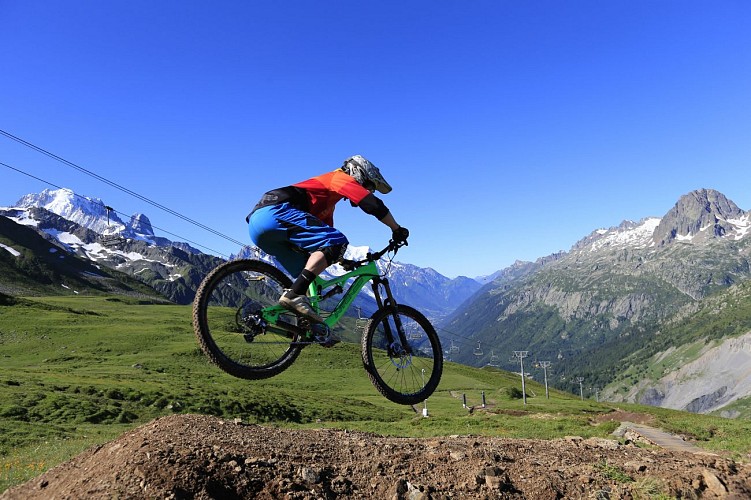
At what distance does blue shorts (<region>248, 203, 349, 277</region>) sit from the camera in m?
7.83

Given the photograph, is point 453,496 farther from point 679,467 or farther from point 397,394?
point 679,467

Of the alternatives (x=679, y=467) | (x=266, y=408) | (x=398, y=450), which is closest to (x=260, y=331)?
(x=398, y=450)

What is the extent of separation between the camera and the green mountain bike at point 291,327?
771 cm

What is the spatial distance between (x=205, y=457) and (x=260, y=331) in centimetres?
284

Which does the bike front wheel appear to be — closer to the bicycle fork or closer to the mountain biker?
the bicycle fork

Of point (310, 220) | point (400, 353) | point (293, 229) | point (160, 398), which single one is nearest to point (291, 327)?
point (293, 229)

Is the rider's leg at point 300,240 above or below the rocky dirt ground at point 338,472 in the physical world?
above

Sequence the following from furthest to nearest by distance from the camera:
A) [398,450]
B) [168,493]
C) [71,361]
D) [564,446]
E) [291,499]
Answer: [71,361], [564,446], [398,450], [291,499], [168,493]

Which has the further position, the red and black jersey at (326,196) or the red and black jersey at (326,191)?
the red and black jersey at (326,191)

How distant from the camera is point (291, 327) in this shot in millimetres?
7734

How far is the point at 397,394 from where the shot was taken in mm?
9000

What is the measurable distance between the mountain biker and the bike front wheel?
1.86 m

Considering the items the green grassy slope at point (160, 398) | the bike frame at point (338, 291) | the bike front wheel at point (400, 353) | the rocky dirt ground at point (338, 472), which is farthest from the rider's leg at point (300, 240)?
the green grassy slope at point (160, 398)

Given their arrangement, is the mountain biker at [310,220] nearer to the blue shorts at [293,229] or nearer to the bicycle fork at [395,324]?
the blue shorts at [293,229]
